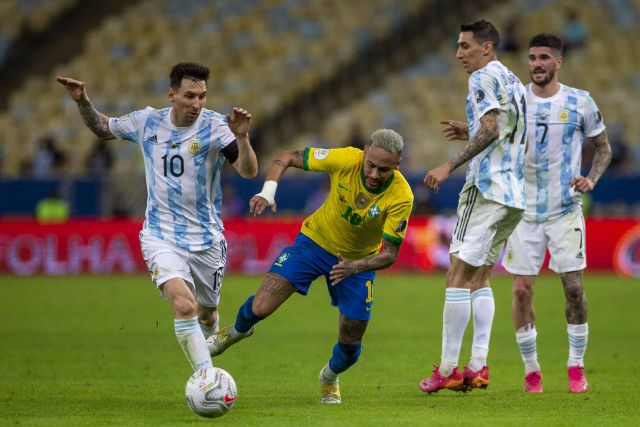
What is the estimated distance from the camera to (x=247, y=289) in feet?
67.4

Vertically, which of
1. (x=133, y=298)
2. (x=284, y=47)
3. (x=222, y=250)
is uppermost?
(x=284, y=47)

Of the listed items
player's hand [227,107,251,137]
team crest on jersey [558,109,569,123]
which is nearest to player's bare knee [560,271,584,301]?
team crest on jersey [558,109,569,123]

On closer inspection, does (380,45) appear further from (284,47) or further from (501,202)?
(501,202)

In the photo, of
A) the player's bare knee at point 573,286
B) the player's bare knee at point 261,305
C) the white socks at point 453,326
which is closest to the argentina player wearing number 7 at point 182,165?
the player's bare knee at point 261,305

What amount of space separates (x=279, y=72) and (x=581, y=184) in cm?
2077

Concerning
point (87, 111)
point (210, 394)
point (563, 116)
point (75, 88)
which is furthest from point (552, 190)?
point (75, 88)

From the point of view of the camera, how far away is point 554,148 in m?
10.5

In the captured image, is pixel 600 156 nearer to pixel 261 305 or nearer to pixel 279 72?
pixel 261 305

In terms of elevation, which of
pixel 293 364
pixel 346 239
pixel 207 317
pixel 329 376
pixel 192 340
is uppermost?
pixel 346 239

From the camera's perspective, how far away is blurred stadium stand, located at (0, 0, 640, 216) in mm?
28859

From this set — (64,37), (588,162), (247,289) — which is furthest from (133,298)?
(64,37)

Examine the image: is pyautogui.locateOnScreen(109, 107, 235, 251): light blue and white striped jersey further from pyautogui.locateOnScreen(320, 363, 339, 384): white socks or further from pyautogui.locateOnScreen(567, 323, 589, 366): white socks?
pyautogui.locateOnScreen(567, 323, 589, 366): white socks

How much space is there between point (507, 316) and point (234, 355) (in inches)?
226

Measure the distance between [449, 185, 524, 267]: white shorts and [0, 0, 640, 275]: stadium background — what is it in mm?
15081
